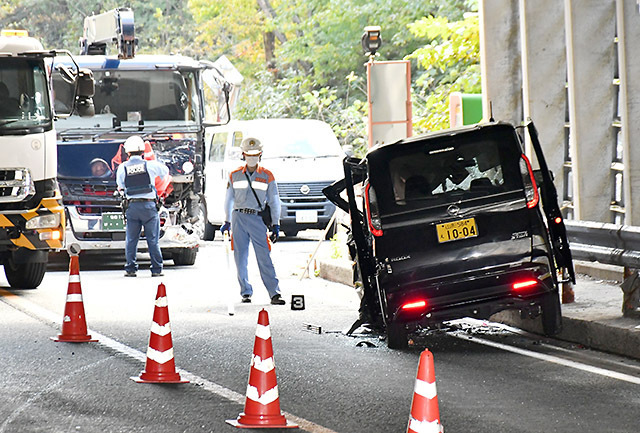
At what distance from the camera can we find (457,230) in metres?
11.0

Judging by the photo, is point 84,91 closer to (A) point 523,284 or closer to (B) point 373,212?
(B) point 373,212

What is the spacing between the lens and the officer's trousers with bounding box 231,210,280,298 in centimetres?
1549

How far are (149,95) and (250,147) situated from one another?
208 inches

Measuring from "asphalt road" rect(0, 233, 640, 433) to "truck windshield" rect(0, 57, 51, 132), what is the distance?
105 inches

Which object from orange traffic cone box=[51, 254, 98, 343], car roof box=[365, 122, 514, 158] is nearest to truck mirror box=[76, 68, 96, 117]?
orange traffic cone box=[51, 254, 98, 343]

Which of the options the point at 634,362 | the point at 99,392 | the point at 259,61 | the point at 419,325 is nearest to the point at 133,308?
the point at 419,325

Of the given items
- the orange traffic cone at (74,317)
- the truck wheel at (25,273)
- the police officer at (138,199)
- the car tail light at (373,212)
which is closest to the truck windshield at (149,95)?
the police officer at (138,199)

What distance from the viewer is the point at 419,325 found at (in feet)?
37.2

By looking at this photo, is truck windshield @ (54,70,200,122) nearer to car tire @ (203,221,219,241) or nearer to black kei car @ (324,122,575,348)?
car tire @ (203,221,219,241)

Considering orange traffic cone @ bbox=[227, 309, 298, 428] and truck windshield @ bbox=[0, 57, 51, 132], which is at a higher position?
truck windshield @ bbox=[0, 57, 51, 132]

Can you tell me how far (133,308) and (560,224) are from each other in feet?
17.9

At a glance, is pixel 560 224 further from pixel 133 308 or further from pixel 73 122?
pixel 73 122

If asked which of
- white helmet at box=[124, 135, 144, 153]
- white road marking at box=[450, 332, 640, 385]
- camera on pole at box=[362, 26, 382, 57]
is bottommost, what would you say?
white road marking at box=[450, 332, 640, 385]

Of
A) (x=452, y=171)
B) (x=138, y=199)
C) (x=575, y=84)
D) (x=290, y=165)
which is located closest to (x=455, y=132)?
(x=452, y=171)
